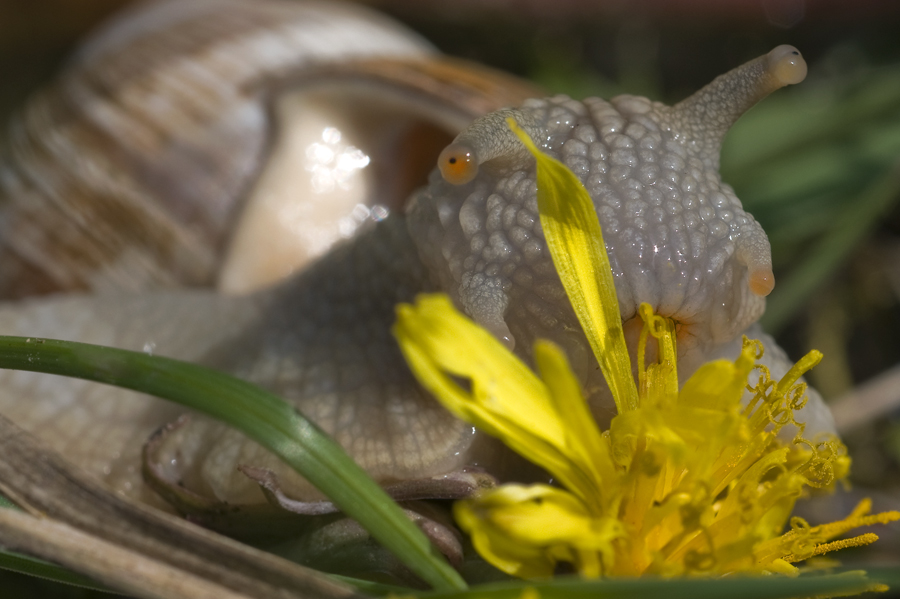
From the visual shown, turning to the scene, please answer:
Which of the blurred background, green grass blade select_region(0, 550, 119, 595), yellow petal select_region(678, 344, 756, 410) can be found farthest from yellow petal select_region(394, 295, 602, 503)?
the blurred background

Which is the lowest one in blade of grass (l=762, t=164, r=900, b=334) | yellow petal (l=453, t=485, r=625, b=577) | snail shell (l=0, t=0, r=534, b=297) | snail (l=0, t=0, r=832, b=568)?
yellow petal (l=453, t=485, r=625, b=577)

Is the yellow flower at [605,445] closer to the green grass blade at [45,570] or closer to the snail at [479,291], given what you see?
the snail at [479,291]

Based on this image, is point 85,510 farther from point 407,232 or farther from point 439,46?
point 439,46

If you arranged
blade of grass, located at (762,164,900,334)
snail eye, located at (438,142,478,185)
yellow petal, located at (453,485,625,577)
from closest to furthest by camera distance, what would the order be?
yellow petal, located at (453,485,625,577) < snail eye, located at (438,142,478,185) < blade of grass, located at (762,164,900,334)

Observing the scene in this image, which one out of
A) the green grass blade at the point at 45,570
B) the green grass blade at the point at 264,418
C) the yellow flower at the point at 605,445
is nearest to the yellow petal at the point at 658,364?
the yellow flower at the point at 605,445

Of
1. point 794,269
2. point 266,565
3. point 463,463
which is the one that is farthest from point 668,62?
point 266,565

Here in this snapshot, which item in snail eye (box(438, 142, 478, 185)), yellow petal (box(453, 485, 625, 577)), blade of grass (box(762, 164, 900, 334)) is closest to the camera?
yellow petal (box(453, 485, 625, 577))

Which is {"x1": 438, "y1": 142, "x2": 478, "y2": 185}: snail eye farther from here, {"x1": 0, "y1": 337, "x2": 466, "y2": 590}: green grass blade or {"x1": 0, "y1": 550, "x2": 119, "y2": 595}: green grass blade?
{"x1": 0, "y1": 550, "x2": 119, "y2": 595}: green grass blade

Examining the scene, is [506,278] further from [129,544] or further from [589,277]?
[129,544]
